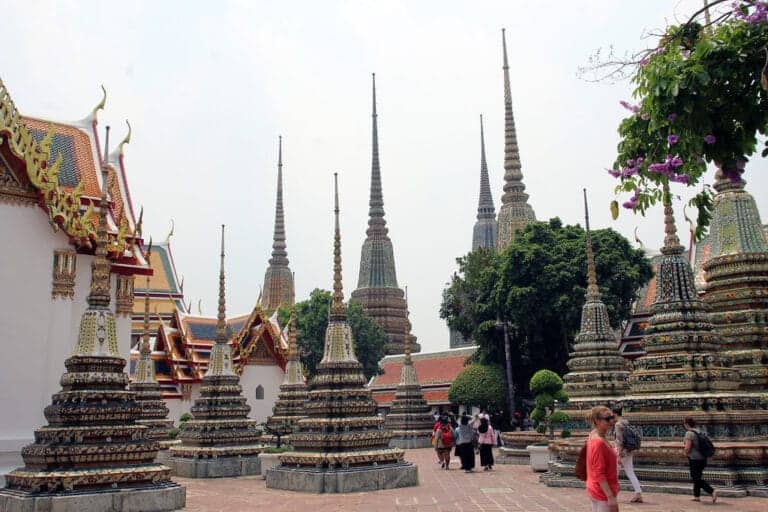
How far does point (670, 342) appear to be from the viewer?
43.4 feet

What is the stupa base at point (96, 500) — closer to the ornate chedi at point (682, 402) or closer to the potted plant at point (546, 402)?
the ornate chedi at point (682, 402)

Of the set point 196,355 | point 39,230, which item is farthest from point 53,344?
point 196,355

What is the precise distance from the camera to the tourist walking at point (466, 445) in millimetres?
17922

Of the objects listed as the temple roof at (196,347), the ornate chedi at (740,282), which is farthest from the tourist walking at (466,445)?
the temple roof at (196,347)

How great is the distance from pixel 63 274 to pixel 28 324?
1.17 meters

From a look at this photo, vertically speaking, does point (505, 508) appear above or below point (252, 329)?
below

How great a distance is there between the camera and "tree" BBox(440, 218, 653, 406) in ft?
100

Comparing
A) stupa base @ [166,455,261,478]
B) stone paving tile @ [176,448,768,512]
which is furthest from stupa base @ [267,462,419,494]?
stupa base @ [166,455,261,478]

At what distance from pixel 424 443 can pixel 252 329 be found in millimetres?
9644

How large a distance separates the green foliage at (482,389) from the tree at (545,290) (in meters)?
1.28

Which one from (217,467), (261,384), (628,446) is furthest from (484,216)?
(628,446)

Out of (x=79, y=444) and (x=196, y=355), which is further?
(x=196, y=355)

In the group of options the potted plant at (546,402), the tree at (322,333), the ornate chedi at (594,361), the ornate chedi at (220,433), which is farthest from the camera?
the tree at (322,333)

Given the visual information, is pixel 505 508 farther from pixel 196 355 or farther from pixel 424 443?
pixel 196 355
